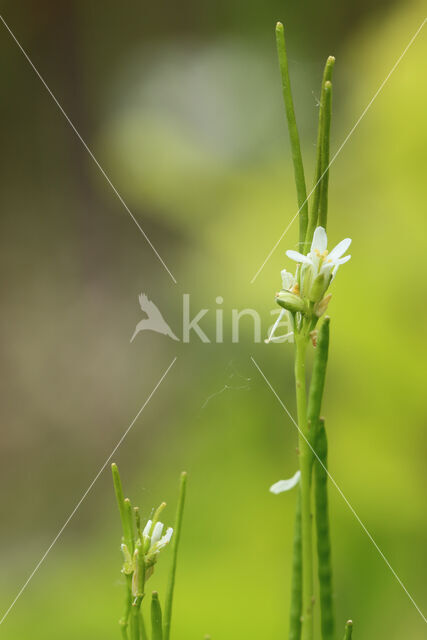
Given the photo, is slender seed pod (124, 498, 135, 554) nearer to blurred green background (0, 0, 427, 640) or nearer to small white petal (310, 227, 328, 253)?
small white petal (310, 227, 328, 253)

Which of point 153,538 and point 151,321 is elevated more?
point 151,321

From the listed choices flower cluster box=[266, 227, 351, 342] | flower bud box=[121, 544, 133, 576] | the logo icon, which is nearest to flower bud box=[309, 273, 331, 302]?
flower cluster box=[266, 227, 351, 342]

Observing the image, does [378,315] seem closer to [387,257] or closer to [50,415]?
[387,257]

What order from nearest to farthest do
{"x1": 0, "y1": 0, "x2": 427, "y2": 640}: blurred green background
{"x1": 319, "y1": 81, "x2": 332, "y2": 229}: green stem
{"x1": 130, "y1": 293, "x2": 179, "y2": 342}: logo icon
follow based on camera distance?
{"x1": 319, "y1": 81, "x2": 332, "y2": 229}: green stem, {"x1": 0, "y1": 0, "x2": 427, "y2": 640}: blurred green background, {"x1": 130, "y1": 293, "x2": 179, "y2": 342}: logo icon

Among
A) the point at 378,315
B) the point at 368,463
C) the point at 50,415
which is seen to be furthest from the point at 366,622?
the point at 50,415

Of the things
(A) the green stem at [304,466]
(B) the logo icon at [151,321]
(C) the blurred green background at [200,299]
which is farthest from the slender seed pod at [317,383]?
(B) the logo icon at [151,321]

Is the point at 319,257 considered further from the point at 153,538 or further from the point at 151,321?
the point at 151,321

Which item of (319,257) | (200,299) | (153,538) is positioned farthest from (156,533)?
(200,299)
